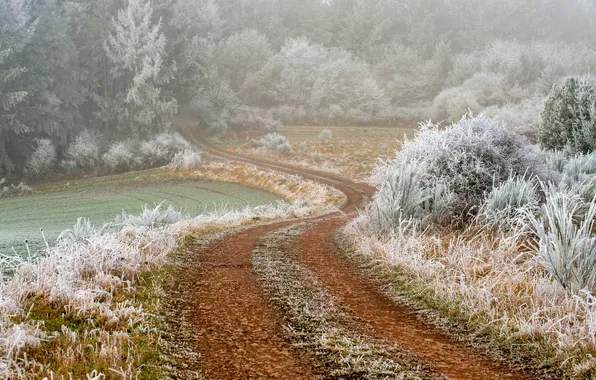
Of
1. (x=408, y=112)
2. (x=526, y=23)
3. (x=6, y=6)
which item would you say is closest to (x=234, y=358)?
(x=6, y=6)

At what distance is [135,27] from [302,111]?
21.1m

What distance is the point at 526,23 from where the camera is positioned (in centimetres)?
6625

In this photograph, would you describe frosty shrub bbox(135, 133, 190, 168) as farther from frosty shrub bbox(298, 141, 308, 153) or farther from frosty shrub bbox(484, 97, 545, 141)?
frosty shrub bbox(484, 97, 545, 141)

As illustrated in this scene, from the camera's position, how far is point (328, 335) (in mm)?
5234

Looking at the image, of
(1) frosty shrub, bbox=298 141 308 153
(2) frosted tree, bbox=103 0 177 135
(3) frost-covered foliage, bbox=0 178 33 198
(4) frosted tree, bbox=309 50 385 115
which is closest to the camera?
(3) frost-covered foliage, bbox=0 178 33 198

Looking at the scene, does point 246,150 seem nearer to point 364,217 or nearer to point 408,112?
point 408,112

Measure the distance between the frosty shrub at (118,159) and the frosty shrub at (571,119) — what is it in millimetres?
29939

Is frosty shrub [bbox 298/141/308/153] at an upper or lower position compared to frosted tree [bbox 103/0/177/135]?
lower

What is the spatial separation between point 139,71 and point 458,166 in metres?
36.7

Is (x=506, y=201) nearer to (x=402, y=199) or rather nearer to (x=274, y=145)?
(x=402, y=199)

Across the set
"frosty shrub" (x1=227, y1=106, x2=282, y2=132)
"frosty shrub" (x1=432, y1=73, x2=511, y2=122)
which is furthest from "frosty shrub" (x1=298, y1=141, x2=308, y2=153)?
"frosty shrub" (x1=432, y1=73, x2=511, y2=122)

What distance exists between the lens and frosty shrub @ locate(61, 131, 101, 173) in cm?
3759

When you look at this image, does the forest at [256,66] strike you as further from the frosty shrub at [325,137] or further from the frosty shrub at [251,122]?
the frosty shrub at [325,137]

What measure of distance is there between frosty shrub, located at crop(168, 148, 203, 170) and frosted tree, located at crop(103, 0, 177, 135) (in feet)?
20.8
